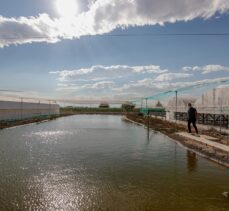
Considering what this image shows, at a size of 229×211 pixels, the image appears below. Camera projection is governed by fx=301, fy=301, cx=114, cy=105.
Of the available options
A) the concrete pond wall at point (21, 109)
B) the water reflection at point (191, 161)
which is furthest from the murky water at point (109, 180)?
the concrete pond wall at point (21, 109)

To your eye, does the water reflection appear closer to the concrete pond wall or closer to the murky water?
the murky water

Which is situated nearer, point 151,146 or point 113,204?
point 113,204

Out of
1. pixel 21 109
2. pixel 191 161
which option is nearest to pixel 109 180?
pixel 191 161

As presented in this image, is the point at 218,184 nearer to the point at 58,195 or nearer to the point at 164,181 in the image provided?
the point at 164,181

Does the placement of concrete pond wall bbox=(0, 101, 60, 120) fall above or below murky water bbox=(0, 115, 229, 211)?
above

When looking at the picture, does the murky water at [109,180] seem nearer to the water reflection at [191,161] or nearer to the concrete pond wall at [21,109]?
the water reflection at [191,161]

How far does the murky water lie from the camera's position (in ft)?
21.7

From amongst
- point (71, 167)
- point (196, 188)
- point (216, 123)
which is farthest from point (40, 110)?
point (196, 188)

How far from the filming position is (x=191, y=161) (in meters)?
11.7

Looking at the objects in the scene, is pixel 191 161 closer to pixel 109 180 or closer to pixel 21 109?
pixel 109 180

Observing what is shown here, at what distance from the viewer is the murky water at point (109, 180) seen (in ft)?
21.7

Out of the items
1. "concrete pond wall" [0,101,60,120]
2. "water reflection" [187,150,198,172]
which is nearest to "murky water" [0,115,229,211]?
"water reflection" [187,150,198,172]

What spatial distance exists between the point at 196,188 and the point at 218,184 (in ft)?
2.75

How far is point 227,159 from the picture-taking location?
11.0 meters
